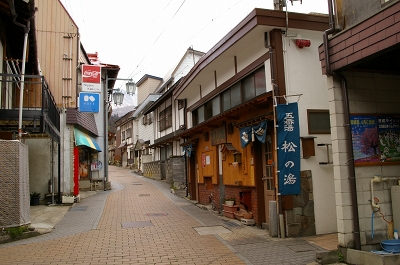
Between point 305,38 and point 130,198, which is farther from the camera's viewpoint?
point 130,198

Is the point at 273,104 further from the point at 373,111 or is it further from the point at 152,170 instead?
the point at 152,170

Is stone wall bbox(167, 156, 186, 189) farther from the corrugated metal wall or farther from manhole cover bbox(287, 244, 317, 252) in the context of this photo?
manhole cover bbox(287, 244, 317, 252)

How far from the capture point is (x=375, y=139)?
730 centimetres

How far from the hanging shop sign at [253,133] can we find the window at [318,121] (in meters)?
1.23

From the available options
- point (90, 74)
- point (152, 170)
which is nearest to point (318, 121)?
point (90, 74)

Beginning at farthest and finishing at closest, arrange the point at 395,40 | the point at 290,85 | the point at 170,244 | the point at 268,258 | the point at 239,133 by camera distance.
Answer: the point at 239,133 < the point at 290,85 < the point at 170,244 < the point at 268,258 < the point at 395,40

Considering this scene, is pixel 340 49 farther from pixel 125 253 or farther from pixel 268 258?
Answer: pixel 125 253

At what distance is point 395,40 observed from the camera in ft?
18.4

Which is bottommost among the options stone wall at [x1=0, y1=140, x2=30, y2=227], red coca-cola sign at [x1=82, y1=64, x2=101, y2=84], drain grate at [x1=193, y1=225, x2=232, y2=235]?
drain grate at [x1=193, y1=225, x2=232, y2=235]

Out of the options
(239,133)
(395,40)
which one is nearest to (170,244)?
(239,133)

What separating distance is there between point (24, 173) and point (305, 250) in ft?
25.0

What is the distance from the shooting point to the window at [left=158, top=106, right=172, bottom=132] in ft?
79.4

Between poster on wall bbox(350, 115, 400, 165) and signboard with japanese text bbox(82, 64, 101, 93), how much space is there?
13785mm

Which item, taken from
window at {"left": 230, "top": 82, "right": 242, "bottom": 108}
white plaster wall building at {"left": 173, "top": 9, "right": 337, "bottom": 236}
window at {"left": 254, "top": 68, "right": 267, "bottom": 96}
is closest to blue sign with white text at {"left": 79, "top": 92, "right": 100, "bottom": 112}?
white plaster wall building at {"left": 173, "top": 9, "right": 337, "bottom": 236}
